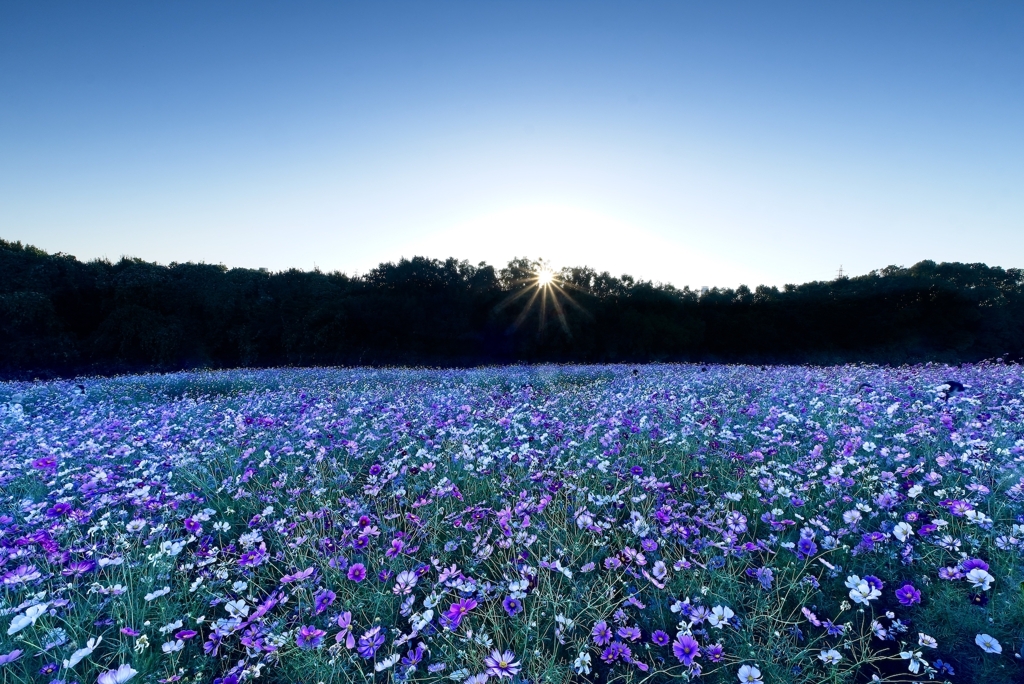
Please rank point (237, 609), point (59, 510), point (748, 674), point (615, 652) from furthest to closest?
point (59, 510)
point (237, 609)
point (615, 652)
point (748, 674)

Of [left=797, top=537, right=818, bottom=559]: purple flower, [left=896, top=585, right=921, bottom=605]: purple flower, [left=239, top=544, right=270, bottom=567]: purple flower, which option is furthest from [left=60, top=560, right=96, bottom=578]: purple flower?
[left=896, top=585, right=921, bottom=605]: purple flower

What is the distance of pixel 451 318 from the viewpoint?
22781mm

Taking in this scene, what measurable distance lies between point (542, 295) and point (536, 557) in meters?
22.4

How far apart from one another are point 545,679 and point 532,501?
1062mm

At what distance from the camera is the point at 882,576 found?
7.63 feet

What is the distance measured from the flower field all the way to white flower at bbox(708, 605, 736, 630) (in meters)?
0.01

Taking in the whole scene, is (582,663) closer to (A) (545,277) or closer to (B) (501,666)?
(B) (501,666)

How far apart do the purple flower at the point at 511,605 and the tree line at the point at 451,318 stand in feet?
65.7

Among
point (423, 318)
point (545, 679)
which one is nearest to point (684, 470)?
point (545, 679)

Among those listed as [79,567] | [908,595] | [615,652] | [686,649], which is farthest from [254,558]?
[908,595]

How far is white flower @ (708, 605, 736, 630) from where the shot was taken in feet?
6.00

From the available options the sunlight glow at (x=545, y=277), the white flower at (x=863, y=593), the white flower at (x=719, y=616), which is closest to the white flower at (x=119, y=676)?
the white flower at (x=719, y=616)

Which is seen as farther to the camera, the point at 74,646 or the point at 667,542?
the point at 667,542

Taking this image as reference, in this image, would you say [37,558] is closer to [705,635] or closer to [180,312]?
[705,635]
